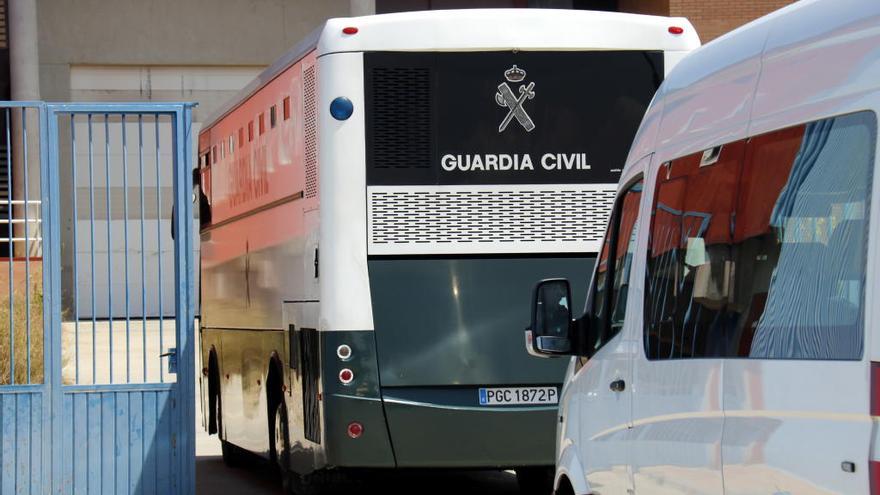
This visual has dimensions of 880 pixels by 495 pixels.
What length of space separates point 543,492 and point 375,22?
12.6 ft

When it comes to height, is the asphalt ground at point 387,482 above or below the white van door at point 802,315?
below

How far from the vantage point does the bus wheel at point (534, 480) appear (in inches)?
462

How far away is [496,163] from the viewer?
9.65 m

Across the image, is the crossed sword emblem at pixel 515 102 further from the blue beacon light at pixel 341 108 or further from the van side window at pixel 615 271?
the van side window at pixel 615 271

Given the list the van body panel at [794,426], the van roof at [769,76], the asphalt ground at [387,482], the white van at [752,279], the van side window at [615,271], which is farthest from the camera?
the asphalt ground at [387,482]

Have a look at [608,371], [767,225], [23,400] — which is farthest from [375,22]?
[767,225]

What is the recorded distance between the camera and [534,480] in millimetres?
11859

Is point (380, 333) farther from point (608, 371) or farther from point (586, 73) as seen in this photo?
point (608, 371)

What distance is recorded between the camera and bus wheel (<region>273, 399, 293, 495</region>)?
35.6ft

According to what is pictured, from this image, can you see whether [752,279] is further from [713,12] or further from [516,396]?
[713,12]

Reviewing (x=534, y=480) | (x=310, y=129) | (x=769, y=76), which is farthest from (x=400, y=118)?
(x=769, y=76)

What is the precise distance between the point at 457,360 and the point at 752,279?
17.5 feet

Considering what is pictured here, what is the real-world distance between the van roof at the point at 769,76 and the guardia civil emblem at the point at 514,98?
13.8 ft

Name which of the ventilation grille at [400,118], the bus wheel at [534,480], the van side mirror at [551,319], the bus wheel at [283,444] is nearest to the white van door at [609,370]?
the van side mirror at [551,319]
